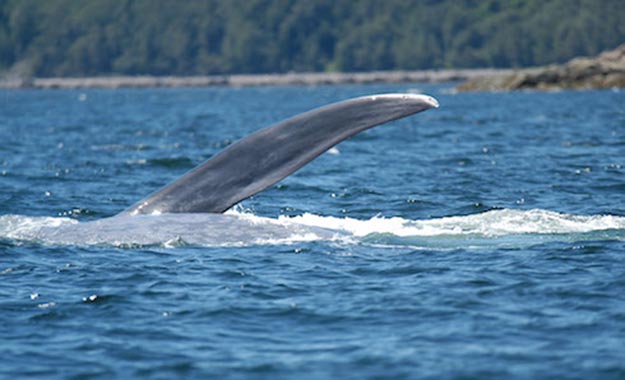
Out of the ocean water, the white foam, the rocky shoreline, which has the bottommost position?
the ocean water

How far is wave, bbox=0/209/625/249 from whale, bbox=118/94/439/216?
0.38 meters

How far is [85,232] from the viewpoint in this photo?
48.9 feet

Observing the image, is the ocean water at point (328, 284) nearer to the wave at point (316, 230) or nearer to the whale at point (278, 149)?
the wave at point (316, 230)

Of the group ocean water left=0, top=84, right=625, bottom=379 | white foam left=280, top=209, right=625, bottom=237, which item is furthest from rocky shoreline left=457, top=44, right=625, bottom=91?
white foam left=280, top=209, right=625, bottom=237

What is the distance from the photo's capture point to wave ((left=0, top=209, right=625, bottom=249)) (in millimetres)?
14422

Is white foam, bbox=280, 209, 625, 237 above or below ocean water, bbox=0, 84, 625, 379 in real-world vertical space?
above

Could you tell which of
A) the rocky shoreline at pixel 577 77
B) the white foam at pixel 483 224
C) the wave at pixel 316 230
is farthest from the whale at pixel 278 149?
the rocky shoreline at pixel 577 77

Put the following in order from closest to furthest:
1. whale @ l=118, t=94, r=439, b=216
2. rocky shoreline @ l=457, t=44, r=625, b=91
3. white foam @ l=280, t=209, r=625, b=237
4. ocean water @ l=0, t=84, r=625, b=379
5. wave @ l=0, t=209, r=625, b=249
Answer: ocean water @ l=0, t=84, r=625, b=379
whale @ l=118, t=94, r=439, b=216
wave @ l=0, t=209, r=625, b=249
white foam @ l=280, t=209, r=625, b=237
rocky shoreline @ l=457, t=44, r=625, b=91

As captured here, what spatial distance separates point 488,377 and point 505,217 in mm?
7422

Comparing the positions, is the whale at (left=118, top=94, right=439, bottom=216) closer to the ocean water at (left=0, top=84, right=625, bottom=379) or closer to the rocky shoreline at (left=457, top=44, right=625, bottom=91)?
the ocean water at (left=0, top=84, right=625, bottom=379)

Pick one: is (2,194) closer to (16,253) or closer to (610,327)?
(16,253)

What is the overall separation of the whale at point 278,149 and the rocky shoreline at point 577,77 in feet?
296

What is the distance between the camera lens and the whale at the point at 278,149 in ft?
42.6

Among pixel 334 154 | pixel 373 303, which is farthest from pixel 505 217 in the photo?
pixel 334 154
